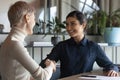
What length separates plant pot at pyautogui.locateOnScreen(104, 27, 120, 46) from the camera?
351 cm

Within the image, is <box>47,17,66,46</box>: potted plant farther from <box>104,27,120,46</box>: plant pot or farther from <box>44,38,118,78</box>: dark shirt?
<box>44,38,118,78</box>: dark shirt

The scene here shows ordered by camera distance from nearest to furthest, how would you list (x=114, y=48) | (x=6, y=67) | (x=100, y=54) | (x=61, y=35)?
1. (x=6, y=67)
2. (x=100, y=54)
3. (x=61, y=35)
4. (x=114, y=48)

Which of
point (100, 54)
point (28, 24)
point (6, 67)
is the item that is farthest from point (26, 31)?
point (100, 54)

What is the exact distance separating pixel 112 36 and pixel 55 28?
0.85 metres

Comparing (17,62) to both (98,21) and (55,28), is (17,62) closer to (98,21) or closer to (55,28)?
(55,28)

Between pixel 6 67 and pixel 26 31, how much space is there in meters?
0.23

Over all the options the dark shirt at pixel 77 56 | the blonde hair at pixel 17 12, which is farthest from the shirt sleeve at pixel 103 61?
Answer: the blonde hair at pixel 17 12

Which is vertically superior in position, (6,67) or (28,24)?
(28,24)

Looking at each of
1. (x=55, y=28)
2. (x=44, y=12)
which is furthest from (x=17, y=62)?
(x=44, y=12)

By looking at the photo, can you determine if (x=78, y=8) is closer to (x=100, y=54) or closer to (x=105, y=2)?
(x=105, y=2)

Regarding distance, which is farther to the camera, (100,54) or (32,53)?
(32,53)

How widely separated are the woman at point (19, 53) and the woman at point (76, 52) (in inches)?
32.2

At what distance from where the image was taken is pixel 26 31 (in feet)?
4.66

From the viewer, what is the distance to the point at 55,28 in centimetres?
326
